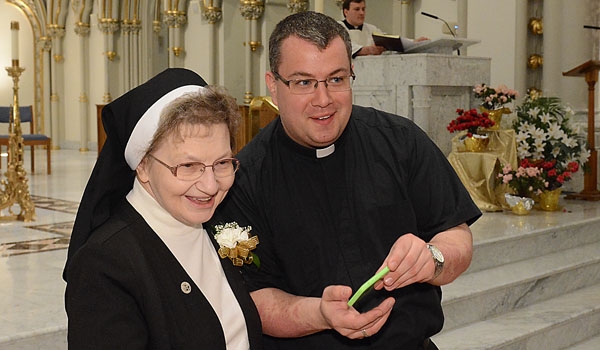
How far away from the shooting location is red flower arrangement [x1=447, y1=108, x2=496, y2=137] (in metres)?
7.40

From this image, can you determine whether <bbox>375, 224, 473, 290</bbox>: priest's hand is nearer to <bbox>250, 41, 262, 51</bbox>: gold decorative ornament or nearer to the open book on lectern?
the open book on lectern

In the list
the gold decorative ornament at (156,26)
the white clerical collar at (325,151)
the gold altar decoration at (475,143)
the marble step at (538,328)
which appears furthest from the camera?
the gold decorative ornament at (156,26)

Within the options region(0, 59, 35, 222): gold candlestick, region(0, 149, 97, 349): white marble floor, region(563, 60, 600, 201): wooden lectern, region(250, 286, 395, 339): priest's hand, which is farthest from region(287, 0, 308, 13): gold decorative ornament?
region(250, 286, 395, 339): priest's hand

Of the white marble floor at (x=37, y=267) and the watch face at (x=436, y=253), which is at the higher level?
the watch face at (x=436, y=253)

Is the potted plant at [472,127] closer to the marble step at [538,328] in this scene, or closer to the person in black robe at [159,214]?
the marble step at [538,328]

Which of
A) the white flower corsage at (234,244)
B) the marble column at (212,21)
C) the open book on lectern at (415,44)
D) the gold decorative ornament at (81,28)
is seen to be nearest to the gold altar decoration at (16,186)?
the open book on lectern at (415,44)

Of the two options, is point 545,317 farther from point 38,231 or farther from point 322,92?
point 38,231

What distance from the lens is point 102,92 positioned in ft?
63.7

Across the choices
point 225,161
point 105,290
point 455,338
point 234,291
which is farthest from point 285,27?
point 455,338

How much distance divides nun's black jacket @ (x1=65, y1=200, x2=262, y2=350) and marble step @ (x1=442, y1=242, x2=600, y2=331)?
123 inches

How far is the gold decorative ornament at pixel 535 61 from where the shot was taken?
9.95 meters

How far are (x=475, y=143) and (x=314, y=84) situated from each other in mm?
5444

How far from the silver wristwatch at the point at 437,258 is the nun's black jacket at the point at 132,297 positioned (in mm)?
634

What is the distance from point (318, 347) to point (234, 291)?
495 mm
